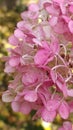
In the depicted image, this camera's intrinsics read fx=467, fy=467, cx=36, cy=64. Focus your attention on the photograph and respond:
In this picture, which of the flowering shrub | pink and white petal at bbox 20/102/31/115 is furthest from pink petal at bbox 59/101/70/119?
pink and white petal at bbox 20/102/31/115

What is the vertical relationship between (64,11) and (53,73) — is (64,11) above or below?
above

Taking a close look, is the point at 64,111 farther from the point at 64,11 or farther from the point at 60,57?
the point at 64,11

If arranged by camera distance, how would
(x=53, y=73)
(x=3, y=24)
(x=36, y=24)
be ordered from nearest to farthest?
1. (x=53, y=73)
2. (x=36, y=24)
3. (x=3, y=24)

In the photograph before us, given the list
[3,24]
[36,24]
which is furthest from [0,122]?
[36,24]

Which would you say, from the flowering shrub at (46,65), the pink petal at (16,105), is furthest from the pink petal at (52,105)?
the pink petal at (16,105)

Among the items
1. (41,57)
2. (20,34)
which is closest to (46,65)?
(41,57)

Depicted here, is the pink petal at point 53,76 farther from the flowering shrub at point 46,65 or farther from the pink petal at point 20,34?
the pink petal at point 20,34

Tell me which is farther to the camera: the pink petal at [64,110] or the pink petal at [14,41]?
the pink petal at [14,41]

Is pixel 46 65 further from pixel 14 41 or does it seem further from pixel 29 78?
pixel 14 41
